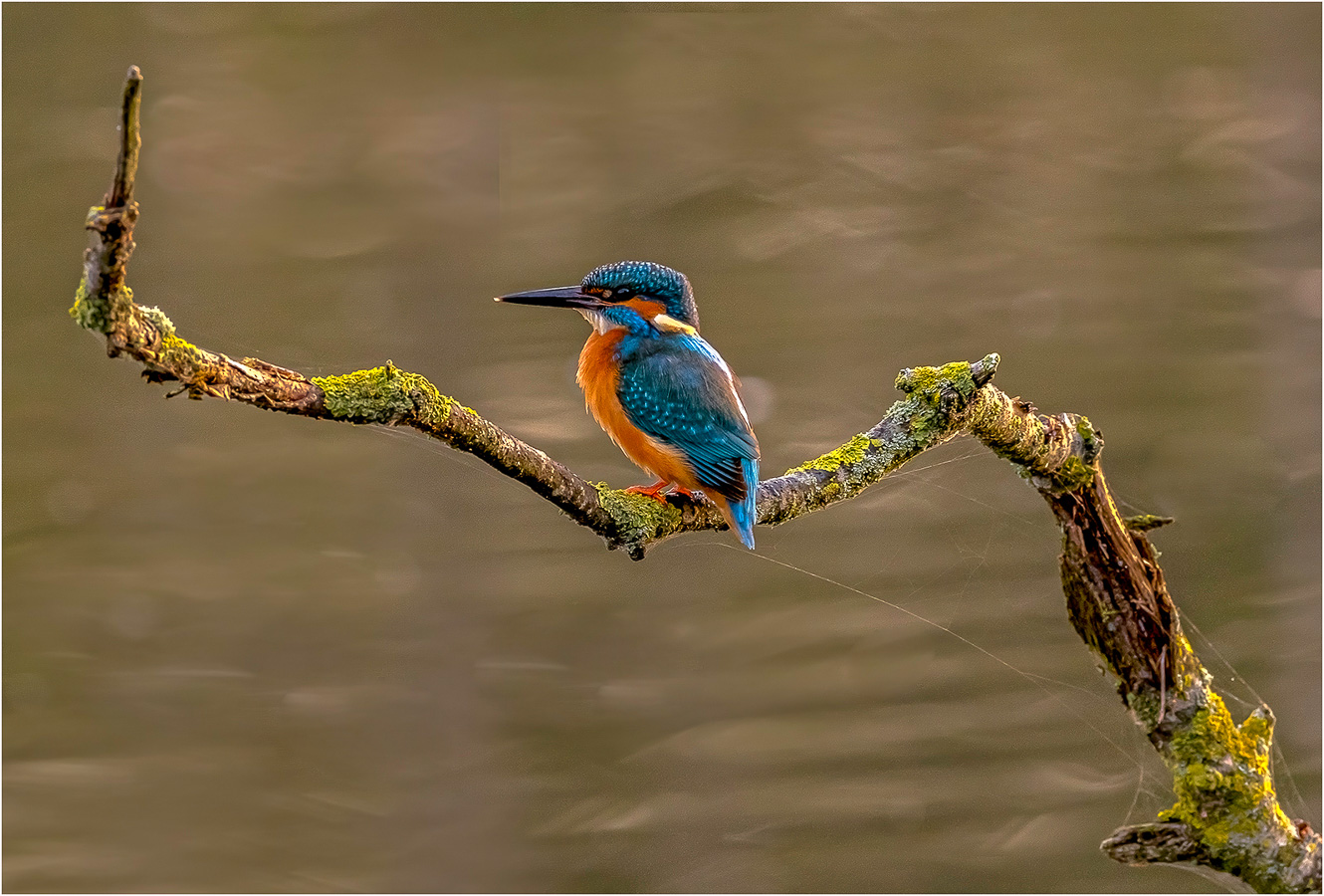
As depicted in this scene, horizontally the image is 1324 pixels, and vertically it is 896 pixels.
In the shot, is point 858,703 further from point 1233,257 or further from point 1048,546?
point 1233,257

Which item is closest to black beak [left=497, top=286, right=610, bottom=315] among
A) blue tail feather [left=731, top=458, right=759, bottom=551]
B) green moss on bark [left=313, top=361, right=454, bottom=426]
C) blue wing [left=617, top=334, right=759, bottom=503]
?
blue wing [left=617, top=334, right=759, bottom=503]

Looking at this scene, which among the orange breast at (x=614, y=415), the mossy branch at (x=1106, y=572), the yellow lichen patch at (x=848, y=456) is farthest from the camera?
the orange breast at (x=614, y=415)

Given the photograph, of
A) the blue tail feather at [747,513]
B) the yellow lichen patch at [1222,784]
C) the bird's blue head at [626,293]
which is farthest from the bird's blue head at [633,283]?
the yellow lichen patch at [1222,784]

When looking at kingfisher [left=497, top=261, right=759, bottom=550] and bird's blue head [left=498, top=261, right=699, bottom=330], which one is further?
bird's blue head [left=498, top=261, right=699, bottom=330]

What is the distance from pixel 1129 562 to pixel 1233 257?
281 cm

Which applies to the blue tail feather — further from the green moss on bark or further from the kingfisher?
the green moss on bark

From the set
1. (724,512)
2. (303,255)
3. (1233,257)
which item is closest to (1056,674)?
(1233,257)

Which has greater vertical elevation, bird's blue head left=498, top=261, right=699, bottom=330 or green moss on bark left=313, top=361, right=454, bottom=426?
bird's blue head left=498, top=261, right=699, bottom=330

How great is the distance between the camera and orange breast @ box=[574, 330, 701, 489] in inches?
75.3

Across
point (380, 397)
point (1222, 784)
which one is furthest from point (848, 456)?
point (380, 397)

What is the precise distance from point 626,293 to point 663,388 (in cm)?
→ 25

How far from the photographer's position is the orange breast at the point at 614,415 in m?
1.91

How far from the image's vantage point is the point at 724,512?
181 cm

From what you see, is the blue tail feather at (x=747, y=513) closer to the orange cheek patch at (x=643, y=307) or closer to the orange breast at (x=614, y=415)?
the orange breast at (x=614, y=415)
